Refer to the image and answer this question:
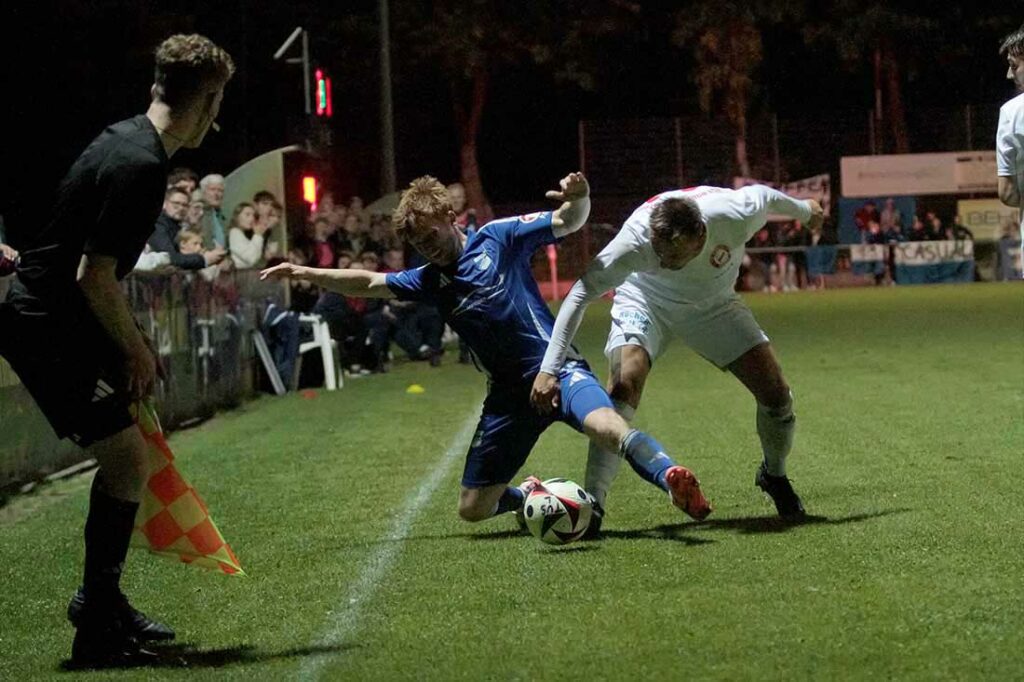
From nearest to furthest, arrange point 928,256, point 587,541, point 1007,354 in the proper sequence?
point 587,541, point 1007,354, point 928,256

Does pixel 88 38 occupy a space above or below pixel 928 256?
above

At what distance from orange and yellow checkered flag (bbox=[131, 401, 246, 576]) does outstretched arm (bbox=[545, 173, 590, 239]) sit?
2.06 metres

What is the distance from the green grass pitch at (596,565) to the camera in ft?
17.1

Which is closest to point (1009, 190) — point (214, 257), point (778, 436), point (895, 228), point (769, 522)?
point (778, 436)

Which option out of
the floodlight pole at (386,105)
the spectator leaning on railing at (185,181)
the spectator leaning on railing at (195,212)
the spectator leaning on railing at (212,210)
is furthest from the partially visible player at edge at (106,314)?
the floodlight pole at (386,105)

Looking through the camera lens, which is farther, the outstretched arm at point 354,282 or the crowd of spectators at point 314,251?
the crowd of spectators at point 314,251

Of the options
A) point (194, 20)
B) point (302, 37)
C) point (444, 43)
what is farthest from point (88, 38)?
point (444, 43)

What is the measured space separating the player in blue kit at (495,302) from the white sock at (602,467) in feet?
1.02

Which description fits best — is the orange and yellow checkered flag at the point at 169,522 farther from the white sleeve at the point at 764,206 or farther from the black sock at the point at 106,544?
the white sleeve at the point at 764,206

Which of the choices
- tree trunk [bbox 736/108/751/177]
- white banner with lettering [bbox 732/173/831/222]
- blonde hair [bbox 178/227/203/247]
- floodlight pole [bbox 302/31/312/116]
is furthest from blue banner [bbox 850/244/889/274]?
blonde hair [bbox 178/227/203/247]

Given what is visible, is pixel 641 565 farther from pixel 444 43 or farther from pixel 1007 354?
pixel 444 43

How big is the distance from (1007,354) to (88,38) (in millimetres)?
20196

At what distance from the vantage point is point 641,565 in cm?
666

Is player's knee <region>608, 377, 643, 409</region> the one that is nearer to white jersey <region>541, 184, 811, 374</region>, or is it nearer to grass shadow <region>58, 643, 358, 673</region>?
white jersey <region>541, 184, 811, 374</region>
